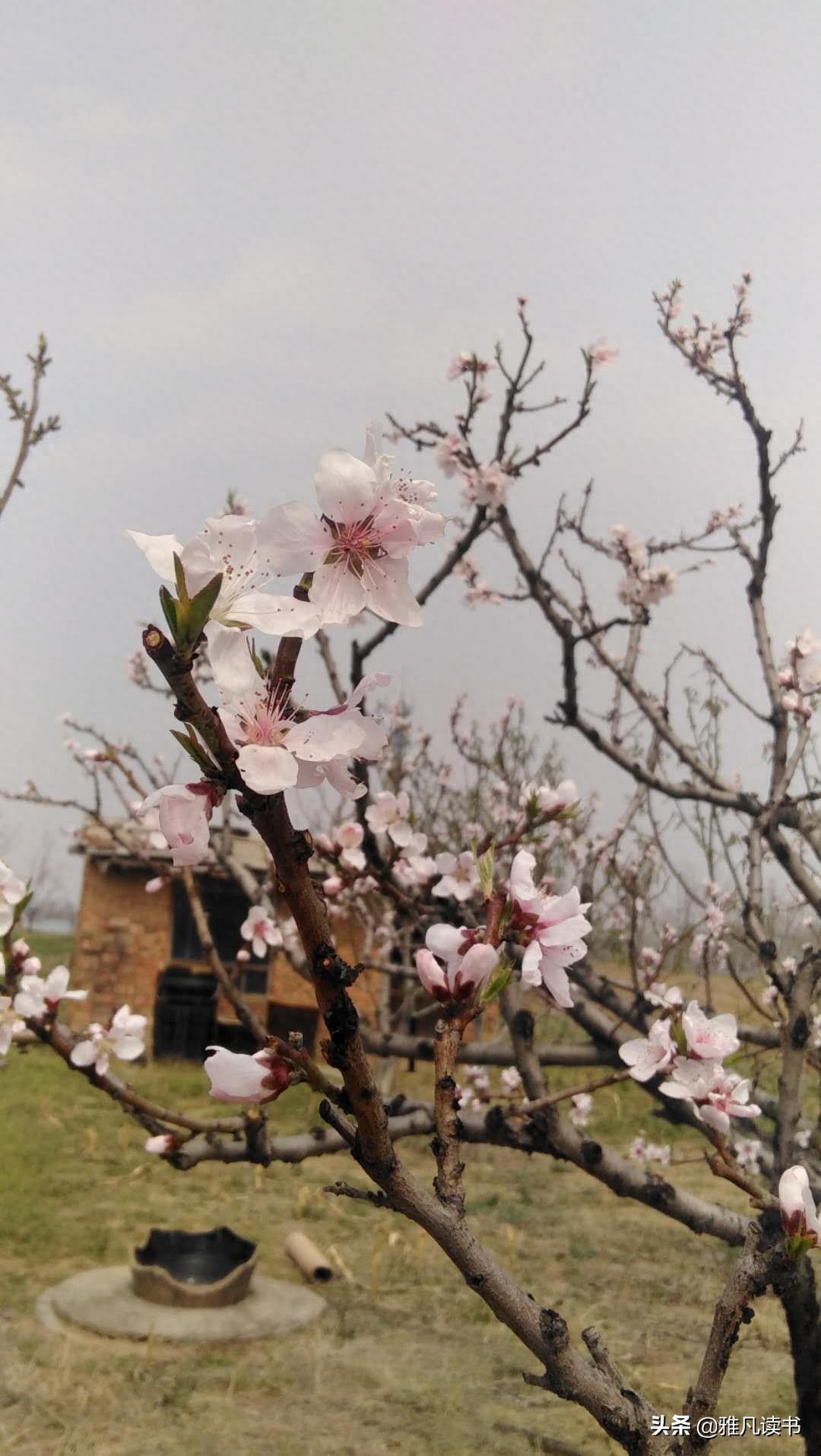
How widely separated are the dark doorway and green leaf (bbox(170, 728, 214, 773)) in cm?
1082

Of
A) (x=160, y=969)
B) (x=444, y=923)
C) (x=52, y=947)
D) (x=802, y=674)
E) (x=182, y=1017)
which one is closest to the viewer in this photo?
(x=444, y=923)

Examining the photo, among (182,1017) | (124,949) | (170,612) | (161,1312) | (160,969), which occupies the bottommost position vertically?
(161,1312)

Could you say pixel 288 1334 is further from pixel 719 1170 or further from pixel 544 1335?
pixel 544 1335

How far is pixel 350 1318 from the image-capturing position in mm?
4598

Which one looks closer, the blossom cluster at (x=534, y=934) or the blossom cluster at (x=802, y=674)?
the blossom cluster at (x=534, y=934)

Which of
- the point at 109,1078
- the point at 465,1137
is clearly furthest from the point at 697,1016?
the point at 109,1078

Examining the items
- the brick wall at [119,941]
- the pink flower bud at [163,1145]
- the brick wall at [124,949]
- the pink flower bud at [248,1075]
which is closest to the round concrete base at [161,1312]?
the pink flower bud at [163,1145]

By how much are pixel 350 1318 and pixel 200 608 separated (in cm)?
486

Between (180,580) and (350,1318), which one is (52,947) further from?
(180,580)

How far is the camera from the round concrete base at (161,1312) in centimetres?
424

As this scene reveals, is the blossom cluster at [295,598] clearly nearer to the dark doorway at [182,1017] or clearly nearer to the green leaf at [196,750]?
the green leaf at [196,750]

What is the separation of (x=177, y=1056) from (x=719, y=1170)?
34.8 ft

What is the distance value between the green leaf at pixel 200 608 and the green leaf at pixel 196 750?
8 centimetres

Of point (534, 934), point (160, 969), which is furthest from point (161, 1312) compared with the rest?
point (160, 969)
